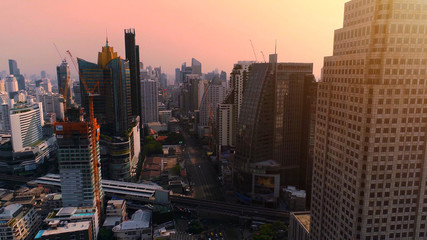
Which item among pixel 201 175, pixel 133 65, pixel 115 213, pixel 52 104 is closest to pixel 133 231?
pixel 115 213

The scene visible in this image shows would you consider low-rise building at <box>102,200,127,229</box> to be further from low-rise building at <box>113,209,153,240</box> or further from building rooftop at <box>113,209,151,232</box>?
low-rise building at <box>113,209,153,240</box>

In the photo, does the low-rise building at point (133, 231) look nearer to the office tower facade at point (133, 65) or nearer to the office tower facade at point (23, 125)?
the office tower facade at point (23, 125)

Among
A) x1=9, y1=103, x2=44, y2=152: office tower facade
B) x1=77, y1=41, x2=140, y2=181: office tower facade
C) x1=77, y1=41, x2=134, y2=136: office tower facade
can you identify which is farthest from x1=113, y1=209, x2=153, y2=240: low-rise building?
x1=9, y1=103, x2=44, y2=152: office tower facade

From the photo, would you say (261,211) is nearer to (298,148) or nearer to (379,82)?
(298,148)

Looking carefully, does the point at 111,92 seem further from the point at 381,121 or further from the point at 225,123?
the point at 381,121

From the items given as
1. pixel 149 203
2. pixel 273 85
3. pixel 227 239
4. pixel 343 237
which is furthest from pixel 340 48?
pixel 149 203

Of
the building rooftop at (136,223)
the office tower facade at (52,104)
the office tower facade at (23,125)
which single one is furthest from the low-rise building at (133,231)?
A: the office tower facade at (52,104)
